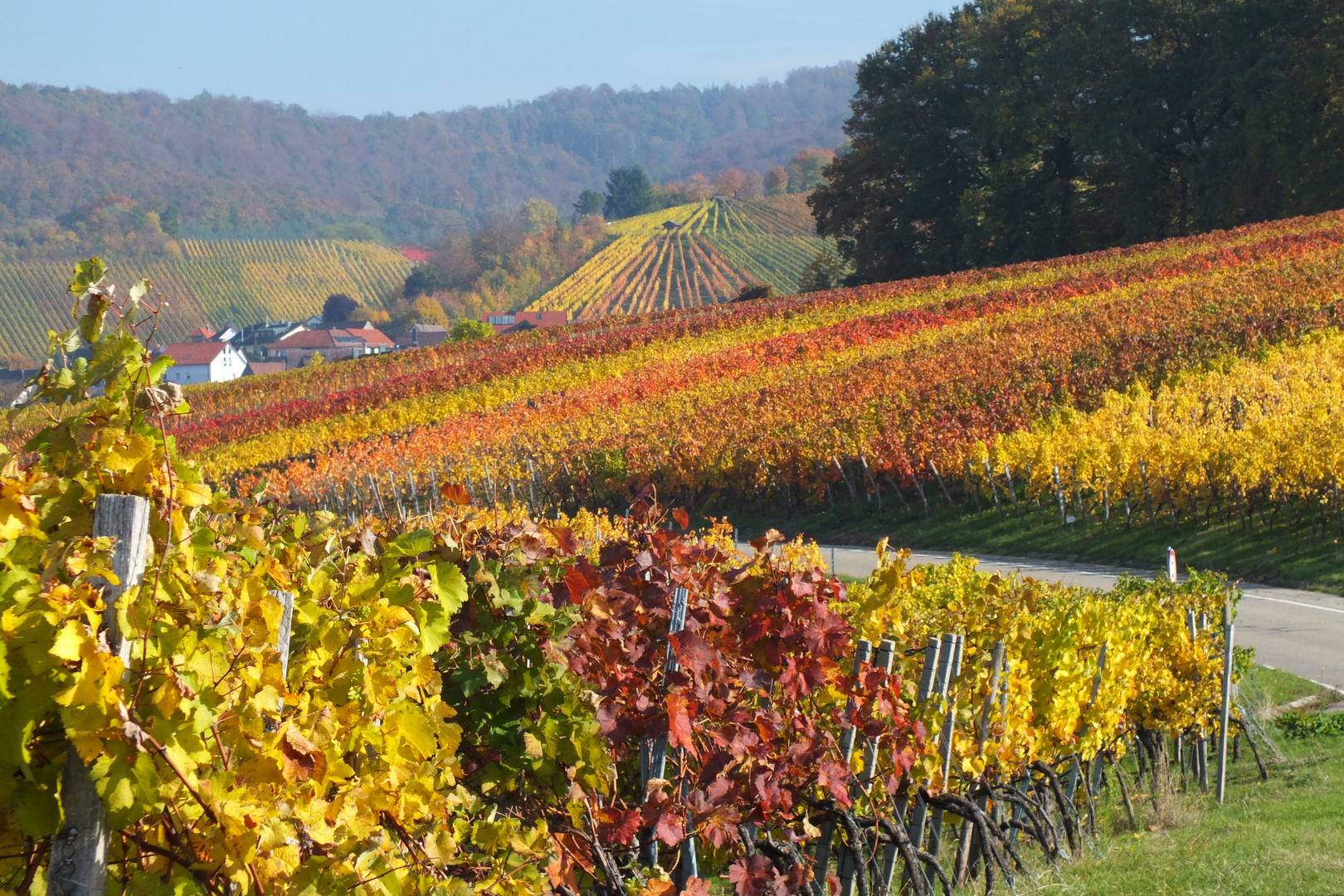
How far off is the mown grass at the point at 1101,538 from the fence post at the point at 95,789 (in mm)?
13069

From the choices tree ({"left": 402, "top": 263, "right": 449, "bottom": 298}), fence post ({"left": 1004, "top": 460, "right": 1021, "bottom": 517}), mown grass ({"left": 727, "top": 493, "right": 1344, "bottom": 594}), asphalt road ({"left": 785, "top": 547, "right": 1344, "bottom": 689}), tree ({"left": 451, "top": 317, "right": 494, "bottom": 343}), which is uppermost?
tree ({"left": 402, "top": 263, "right": 449, "bottom": 298})

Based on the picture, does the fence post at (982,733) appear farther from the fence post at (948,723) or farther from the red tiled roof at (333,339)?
the red tiled roof at (333,339)

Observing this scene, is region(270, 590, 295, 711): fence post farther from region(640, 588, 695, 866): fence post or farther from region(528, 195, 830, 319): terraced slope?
region(528, 195, 830, 319): terraced slope

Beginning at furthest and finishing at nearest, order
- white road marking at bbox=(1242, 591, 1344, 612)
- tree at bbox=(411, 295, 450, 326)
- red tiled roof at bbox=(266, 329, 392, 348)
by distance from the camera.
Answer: tree at bbox=(411, 295, 450, 326) → red tiled roof at bbox=(266, 329, 392, 348) → white road marking at bbox=(1242, 591, 1344, 612)

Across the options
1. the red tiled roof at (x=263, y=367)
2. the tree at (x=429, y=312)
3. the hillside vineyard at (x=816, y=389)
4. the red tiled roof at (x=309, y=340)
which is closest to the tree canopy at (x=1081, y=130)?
the hillside vineyard at (x=816, y=389)

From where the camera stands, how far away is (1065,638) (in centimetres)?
579

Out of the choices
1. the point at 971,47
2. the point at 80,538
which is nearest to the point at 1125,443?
A: the point at 80,538

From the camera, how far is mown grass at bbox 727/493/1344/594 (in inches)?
528

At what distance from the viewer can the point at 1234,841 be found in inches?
234

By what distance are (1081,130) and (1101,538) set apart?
43.7m

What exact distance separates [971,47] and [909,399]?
44.1m

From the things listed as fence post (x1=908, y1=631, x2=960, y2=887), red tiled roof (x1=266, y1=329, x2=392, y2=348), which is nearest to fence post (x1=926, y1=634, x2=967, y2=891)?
fence post (x1=908, y1=631, x2=960, y2=887)

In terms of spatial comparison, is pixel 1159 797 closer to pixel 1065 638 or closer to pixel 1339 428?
pixel 1065 638

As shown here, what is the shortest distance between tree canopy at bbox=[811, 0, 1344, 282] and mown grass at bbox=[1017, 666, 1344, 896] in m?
45.0
